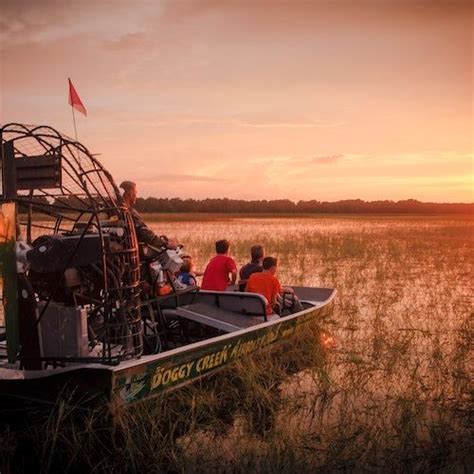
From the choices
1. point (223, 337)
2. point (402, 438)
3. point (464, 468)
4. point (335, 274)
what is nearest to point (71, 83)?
point (223, 337)

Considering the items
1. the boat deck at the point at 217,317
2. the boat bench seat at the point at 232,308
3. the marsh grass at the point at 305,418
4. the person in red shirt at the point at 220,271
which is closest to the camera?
the marsh grass at the point at 305,418

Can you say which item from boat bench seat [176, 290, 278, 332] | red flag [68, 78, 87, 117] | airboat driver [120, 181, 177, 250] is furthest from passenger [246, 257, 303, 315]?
red flag [68, 78, 87, 117]

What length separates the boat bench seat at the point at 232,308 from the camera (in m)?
7.92

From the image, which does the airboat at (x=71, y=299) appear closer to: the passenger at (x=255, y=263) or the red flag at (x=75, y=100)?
the red flag at (x=75, y=100)

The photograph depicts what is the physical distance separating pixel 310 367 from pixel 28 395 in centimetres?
328

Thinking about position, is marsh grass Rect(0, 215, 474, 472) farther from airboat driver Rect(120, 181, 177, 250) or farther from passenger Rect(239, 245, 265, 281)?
airboat driver Rect(120, 181, 177, 250)

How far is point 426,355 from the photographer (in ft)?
26.4

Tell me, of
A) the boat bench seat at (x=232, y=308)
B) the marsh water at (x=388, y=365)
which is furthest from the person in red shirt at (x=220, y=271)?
the marsh water at (x=388, y=365)

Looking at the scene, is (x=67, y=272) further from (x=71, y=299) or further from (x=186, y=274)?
(x=186, y=274)

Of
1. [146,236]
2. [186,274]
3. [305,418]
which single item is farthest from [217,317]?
[305,418]

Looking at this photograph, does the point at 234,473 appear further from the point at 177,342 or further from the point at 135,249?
the point at 177,342

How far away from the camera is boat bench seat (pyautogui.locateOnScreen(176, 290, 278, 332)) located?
26.0 feet

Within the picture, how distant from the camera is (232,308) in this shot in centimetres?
826

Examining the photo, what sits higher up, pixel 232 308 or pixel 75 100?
pixel 75 100
